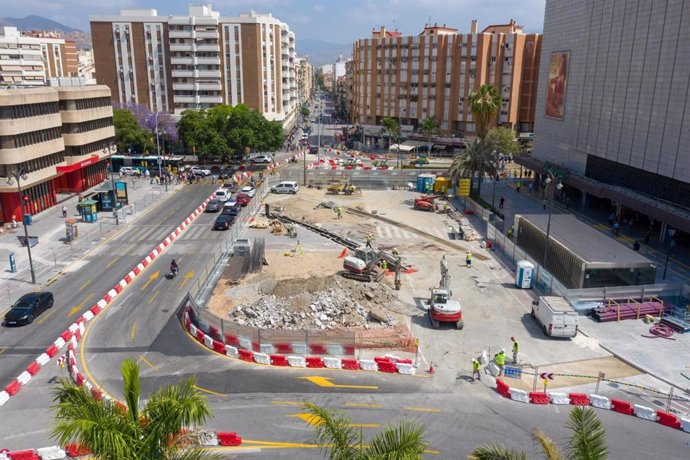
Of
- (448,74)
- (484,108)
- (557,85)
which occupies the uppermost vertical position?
(448,74)

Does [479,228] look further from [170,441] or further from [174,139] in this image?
[174,139]

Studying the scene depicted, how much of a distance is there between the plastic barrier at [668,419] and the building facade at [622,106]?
956 inches

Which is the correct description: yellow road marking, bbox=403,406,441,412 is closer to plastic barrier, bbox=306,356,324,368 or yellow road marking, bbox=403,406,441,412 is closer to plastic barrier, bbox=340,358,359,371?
plastic barrier, bbox=340,358,359,371

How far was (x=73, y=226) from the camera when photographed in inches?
1914

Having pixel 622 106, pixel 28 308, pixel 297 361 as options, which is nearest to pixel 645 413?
pixel 297 361

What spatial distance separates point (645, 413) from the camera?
915 inches

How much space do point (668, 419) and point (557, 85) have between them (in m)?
52.0

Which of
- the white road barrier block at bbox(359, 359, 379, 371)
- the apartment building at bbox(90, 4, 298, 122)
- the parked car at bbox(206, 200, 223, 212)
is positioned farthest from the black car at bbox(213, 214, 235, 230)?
the apartment building at bbox(90, 4, 298, 122)

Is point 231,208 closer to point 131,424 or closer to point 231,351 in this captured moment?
point 231,351

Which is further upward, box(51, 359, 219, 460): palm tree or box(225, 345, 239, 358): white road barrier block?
box(51, 359, 219, 460): palm tree

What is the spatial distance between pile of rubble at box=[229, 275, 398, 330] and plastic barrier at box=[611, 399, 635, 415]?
12282mm

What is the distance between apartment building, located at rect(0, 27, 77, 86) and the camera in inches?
5979

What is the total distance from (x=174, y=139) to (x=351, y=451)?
91.4 meters

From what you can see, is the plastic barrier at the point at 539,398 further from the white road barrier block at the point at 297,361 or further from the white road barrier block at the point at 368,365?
the white road barrier block at the point at 297,361
